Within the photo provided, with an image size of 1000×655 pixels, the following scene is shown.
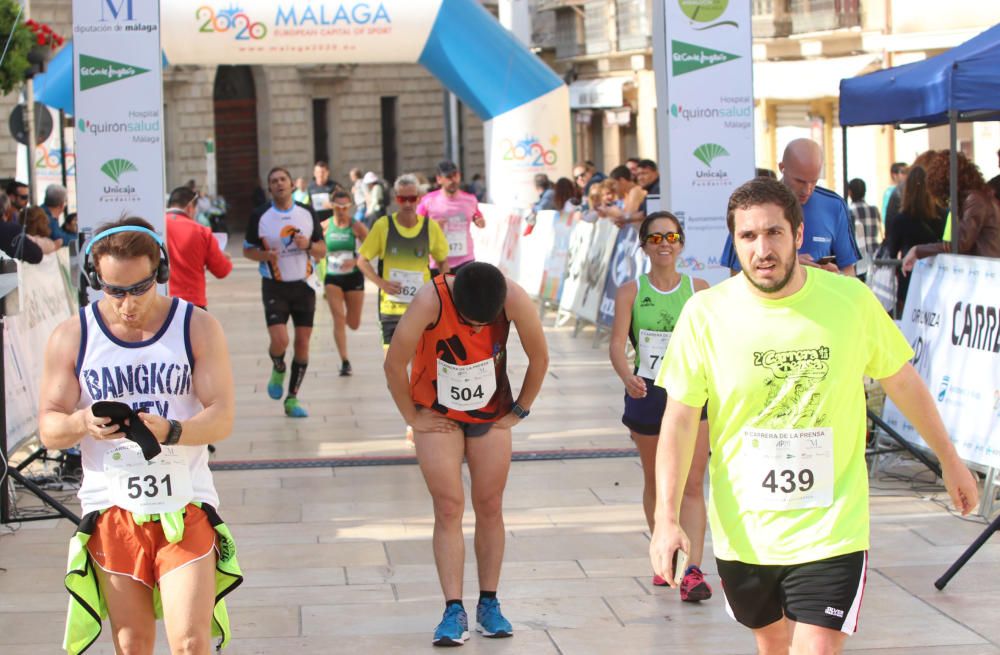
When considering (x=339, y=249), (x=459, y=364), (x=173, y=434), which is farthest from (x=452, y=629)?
(x=339, y=249)

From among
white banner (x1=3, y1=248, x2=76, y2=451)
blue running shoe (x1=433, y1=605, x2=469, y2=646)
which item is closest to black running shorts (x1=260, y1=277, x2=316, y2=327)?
white banner (x1=3, y1=248, x2=76, y2=451)

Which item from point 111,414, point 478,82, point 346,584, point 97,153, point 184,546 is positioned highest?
point 478,82

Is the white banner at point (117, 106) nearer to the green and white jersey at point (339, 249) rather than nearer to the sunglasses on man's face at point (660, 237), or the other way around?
the sunglasses on man's face at point (660, 237)

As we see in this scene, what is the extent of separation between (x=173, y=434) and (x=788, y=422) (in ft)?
5.67

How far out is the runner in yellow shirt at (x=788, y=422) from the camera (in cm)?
426

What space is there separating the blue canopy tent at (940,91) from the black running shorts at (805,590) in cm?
533

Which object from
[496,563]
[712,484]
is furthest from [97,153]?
[712,484]

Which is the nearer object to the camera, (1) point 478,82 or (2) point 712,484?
(2) point 712,484

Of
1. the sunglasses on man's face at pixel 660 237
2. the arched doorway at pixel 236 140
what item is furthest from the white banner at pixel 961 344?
the arched doorway at pixel 236 140

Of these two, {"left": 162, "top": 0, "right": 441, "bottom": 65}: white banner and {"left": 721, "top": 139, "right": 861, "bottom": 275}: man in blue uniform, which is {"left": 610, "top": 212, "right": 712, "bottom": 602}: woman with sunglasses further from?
{"left": 162, "top": 0, "right": 441, "bottom": 65}: white banner

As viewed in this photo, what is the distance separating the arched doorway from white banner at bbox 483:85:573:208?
92.4 feet

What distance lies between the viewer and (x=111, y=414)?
430cm

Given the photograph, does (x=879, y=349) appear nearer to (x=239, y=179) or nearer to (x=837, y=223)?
(x=837, y=223)

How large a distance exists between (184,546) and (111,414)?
1.62ft
